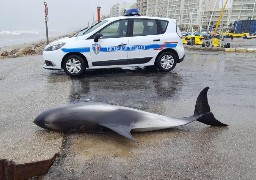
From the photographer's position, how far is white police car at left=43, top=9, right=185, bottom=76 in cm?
873

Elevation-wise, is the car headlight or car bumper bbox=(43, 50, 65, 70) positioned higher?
the car headlight

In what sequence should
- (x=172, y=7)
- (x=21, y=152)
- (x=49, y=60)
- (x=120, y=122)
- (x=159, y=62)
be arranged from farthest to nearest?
(x=172, y=7) → (x=159, y=62) → (x=49, y=60) → (x=120, y=122) → (x=21, y=152)

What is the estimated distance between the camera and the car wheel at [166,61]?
31.4ft

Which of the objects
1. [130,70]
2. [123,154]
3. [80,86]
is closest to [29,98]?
[80,86]

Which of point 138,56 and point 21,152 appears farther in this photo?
point 138,56

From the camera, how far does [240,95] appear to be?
7035mm

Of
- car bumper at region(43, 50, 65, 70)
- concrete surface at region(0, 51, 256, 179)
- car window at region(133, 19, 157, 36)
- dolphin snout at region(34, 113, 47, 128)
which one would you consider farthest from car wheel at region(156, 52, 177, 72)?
dolphin snout at region(34, 113, 47, 128)

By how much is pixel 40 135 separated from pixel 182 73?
6.57 meters

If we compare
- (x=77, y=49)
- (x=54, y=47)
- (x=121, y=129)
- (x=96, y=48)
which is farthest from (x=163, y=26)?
(x=121, y=129)

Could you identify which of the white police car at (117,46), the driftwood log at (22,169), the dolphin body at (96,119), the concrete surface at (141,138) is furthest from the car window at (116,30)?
the driftwood log at (22,169)

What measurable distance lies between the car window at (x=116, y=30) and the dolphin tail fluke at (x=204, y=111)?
477cm

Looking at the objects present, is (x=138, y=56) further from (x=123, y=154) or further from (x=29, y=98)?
(x=123, y=154)

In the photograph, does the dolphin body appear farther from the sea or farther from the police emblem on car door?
the sea

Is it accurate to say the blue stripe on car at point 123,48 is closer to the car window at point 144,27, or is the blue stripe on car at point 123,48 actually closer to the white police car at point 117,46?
the white police car at point 117,46
